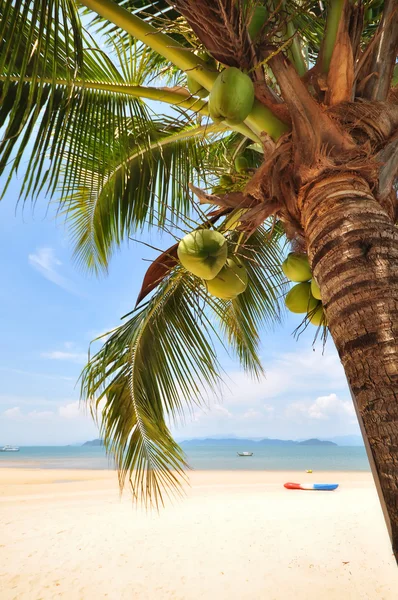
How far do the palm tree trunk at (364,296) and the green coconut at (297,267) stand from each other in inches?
18.4

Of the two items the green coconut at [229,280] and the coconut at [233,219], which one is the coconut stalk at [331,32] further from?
the green coconut at [229,280]

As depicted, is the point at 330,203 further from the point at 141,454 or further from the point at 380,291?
the point at 141,454

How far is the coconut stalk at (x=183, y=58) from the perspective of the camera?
1.78 metres

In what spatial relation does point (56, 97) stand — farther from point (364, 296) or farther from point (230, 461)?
point (230, 461)

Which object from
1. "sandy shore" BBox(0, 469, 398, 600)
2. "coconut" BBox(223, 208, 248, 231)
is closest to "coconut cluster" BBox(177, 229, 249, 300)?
"coconut" BBox(223, 208, 248, 231)

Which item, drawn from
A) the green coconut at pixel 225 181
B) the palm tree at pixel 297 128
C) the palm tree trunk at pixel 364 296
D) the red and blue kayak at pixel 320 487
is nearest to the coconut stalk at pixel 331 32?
the palm tree at pixel 297 128

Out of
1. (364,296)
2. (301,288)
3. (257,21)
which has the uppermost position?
(257,21)

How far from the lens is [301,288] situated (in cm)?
220

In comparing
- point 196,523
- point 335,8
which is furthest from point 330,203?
point 196,523

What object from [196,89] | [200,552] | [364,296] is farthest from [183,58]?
[200,552]

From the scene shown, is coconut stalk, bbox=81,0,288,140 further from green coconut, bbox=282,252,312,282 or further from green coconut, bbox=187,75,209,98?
green coconut, bbox=282,252,312,282

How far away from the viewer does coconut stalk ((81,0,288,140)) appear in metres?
1.78

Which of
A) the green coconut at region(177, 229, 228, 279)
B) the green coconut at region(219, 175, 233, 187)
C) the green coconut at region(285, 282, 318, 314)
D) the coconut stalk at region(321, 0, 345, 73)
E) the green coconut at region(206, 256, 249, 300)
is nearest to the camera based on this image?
the coconut stalk at region(321, 0, 345, 73)

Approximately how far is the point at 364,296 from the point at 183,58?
4.18 ft
